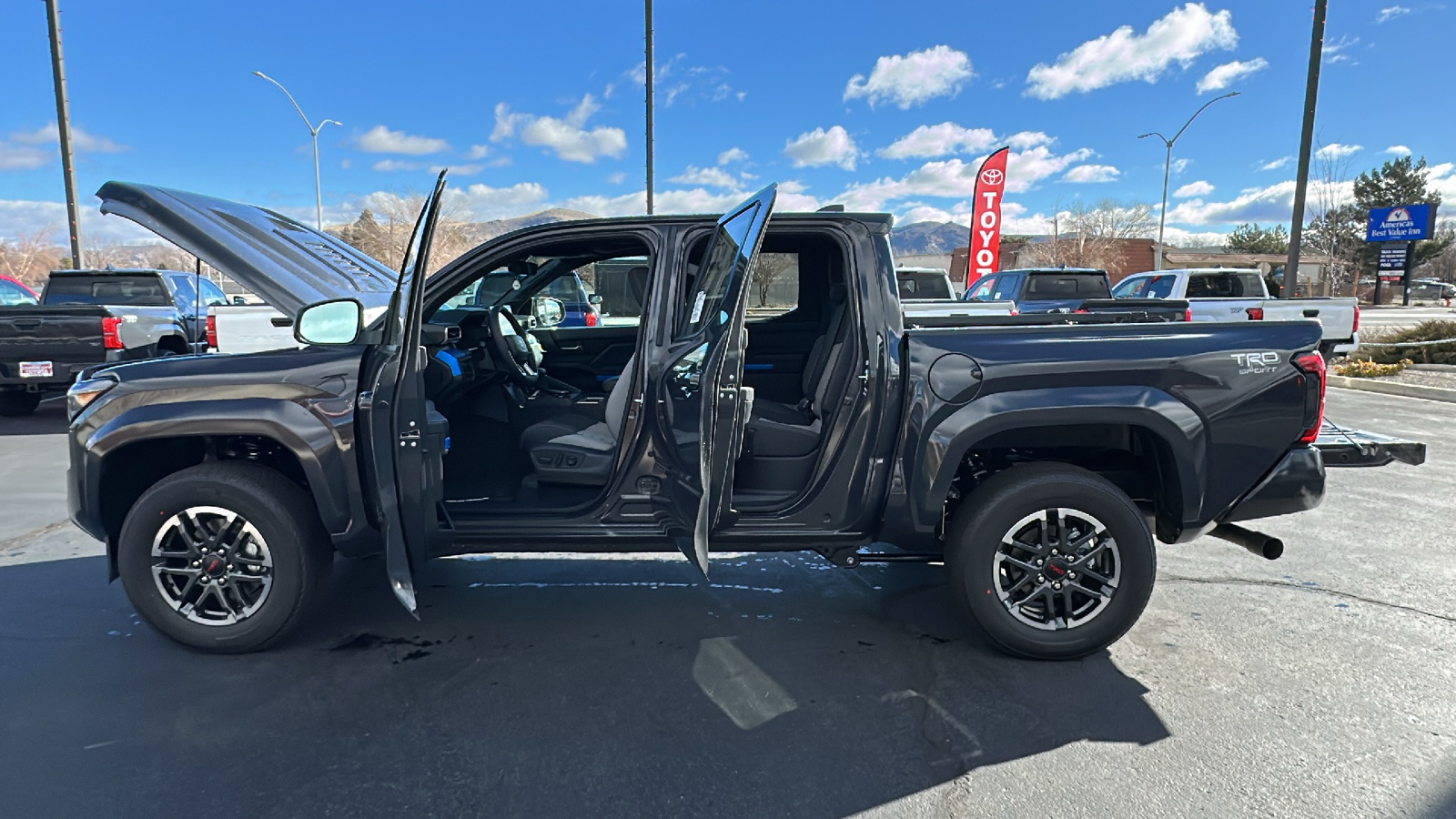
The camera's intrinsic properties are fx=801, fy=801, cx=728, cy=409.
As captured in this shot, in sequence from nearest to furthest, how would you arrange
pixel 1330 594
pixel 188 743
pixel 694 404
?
pixel 188 743 < pixel 694 404 < pixel 1330 594

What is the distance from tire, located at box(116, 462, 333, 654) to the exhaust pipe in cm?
391

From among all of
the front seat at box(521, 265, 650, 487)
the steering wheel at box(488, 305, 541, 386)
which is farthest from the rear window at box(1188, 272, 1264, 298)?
the front seat at box(521, 265, 650, 487)

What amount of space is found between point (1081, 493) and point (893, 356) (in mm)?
928

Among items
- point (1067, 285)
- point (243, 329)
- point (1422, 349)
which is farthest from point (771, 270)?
point (1422, 349)

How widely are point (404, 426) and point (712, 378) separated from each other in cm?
121

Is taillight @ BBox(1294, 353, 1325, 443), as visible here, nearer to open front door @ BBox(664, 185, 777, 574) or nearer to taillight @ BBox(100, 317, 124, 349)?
open front door @ BBox(664, 185, 777, 574)

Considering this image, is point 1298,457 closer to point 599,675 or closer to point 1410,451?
point 1410,451

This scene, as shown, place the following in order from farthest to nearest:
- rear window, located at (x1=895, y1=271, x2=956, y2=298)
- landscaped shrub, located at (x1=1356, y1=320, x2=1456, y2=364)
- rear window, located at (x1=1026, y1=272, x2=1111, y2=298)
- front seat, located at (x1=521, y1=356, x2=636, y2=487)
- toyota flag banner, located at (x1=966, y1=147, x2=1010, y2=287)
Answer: toyota flag banner, located at (x1=966, y1=147, x2=1010, y2=287) < rear window, located at (x1=895, y1=271, x2=956, y2=298) < rear window, located at (x1=1026, y1=272, x2=1111, y2=298) < landscaped shrub, located at (x1=1356, y1=320, x2=1456, y2=364) < front seat, located at (x1=521, y1=356, x2=636, y2=487)

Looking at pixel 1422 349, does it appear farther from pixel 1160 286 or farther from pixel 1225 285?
pixel 1160 286

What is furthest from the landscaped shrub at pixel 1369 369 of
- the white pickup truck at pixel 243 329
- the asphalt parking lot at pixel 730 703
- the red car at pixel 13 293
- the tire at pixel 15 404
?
the red car at pixel 13 293

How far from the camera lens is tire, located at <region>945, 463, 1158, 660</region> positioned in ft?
10.5

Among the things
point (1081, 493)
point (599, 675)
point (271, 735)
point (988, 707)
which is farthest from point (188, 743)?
point (1081, 493)

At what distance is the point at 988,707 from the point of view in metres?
2.99

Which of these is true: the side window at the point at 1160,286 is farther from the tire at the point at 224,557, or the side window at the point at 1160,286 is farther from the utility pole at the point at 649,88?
the tire at the point at 224,557
